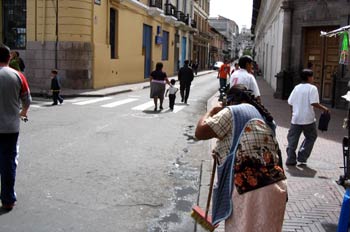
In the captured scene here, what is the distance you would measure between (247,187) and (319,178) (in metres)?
4.09

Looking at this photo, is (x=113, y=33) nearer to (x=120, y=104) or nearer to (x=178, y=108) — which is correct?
(x=120, y=104)

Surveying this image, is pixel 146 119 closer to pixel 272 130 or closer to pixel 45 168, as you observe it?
pixel 45 168

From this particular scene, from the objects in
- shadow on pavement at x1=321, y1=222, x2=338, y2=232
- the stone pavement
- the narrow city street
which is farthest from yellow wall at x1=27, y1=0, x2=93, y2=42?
shadow on pavement at x1=321, y1=222, x2=338, y2=232

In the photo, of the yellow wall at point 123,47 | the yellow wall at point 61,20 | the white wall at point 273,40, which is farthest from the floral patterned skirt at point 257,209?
the yellow wall at point 123,47

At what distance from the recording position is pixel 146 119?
12.9 metres

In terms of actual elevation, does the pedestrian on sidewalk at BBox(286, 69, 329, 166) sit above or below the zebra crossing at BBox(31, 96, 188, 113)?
above

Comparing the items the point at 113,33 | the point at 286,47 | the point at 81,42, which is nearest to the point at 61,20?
the point at 81,42

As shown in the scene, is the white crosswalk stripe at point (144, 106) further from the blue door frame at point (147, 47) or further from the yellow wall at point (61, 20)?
the blue door frame at point (147, 47)

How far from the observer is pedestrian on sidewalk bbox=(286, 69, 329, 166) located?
7.27 metres

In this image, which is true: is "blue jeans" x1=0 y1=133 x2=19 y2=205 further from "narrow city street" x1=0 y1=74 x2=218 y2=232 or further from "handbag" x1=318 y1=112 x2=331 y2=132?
"handbag" x1=318 y1=112 x2=331 y2=132

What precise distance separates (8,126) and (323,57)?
14505 mm

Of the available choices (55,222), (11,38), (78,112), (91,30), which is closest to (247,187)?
(55,222)

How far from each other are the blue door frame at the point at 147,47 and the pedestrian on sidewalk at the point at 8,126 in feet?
85.8

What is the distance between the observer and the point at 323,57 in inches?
687
